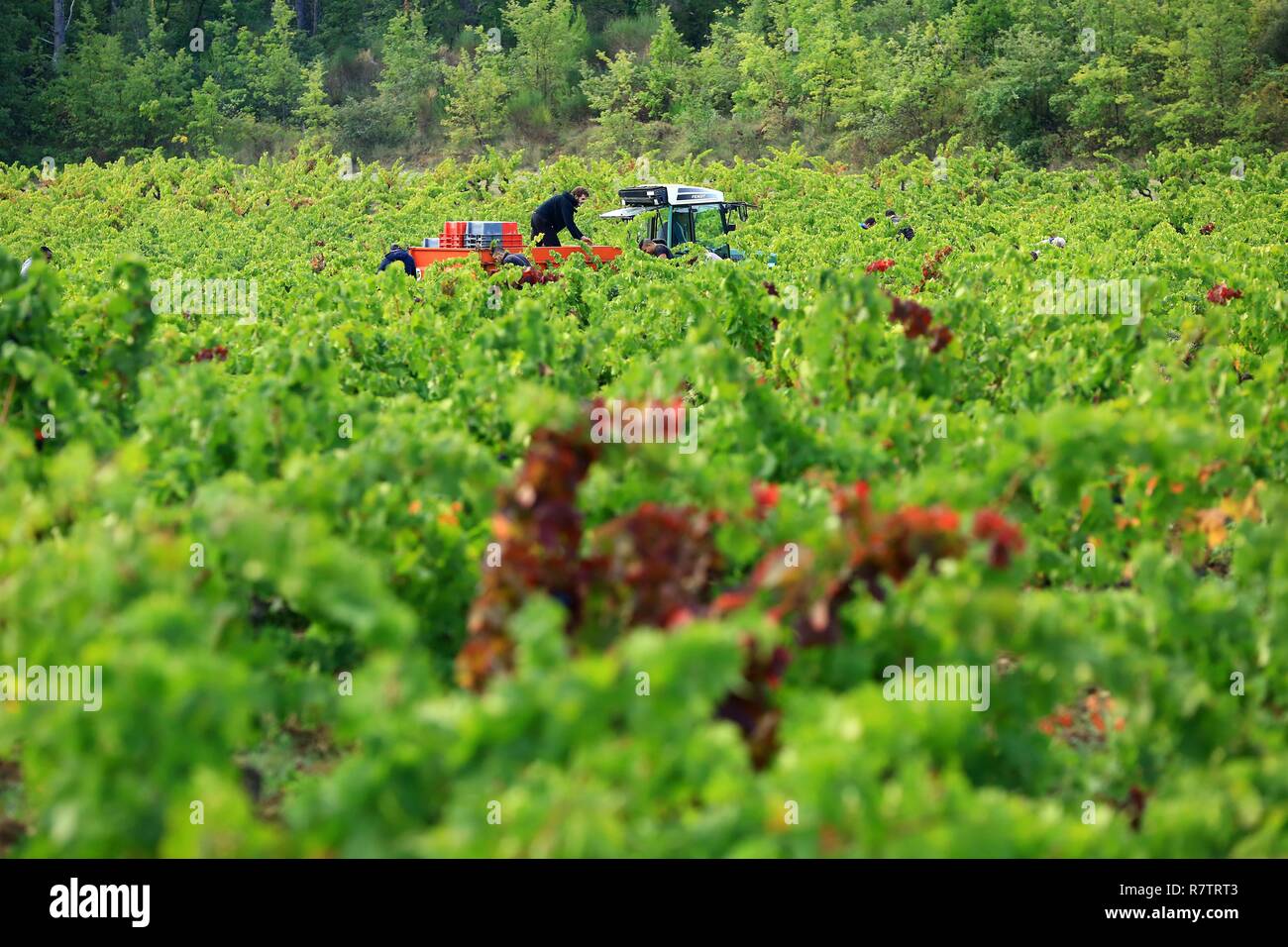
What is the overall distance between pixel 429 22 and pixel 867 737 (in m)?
59.1

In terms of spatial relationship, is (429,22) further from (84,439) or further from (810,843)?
(810,843)

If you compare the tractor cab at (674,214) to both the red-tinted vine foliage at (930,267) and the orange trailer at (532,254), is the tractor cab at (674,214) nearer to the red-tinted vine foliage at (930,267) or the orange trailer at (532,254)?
the orange trailer at (532,254)

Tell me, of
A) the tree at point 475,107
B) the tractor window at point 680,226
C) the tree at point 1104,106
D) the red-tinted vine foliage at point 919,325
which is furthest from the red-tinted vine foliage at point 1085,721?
the tree at point 475,107

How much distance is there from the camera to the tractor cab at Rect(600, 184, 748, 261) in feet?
69.9

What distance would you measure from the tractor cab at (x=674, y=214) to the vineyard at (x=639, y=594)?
12119mm

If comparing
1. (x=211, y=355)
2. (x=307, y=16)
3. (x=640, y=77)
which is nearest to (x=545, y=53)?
(x=640, y=77)

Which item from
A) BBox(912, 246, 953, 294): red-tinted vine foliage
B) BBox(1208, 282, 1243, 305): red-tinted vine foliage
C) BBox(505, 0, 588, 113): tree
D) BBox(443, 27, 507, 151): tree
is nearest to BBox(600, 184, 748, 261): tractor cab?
BBox(912, 246, 953, 294): red-tinted vine foliage

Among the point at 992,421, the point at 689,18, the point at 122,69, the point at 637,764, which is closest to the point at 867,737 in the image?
the point at 637,764

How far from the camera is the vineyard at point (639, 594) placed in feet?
11.0

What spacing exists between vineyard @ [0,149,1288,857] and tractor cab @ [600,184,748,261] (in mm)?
12119

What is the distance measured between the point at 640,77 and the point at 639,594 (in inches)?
1892

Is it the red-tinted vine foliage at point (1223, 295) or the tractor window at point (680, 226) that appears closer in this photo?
the red-tinted vine foliage at point (1223, 295)

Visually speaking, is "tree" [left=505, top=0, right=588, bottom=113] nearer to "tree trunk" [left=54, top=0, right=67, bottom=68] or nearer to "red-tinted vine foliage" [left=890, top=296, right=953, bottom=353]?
"tree trunk" [left=54, top=0, right=67, bottom=68]
